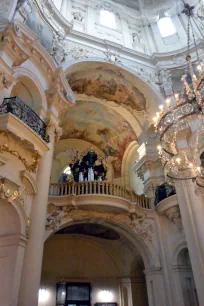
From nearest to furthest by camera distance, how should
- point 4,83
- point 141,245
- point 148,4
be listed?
point 4,83 → point 141,245 → point 148,4

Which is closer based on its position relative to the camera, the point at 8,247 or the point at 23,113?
the point at 8,247

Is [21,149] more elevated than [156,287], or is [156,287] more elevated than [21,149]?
[21,149]

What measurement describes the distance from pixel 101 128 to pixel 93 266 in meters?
6.87

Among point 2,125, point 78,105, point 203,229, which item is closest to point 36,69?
point 2,125

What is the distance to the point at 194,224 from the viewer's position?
26.2ft

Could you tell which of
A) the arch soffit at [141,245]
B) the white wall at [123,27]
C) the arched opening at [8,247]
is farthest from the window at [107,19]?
the arched opening at [8,247]

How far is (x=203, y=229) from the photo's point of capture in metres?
7.76

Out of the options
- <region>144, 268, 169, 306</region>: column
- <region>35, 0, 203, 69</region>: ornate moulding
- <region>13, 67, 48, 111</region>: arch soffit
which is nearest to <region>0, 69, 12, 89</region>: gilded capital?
<region>13, 67, 48, 111</region>: arch soffit

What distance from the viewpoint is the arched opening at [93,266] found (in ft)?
34.8

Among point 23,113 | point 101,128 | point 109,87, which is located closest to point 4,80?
point 23,113

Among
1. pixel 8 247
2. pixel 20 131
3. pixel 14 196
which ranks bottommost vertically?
pixel 8 247

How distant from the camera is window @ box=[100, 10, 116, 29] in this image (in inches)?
546

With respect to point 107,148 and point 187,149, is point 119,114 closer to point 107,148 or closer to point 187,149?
point 107,148

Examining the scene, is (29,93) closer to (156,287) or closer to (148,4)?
(156,287)
